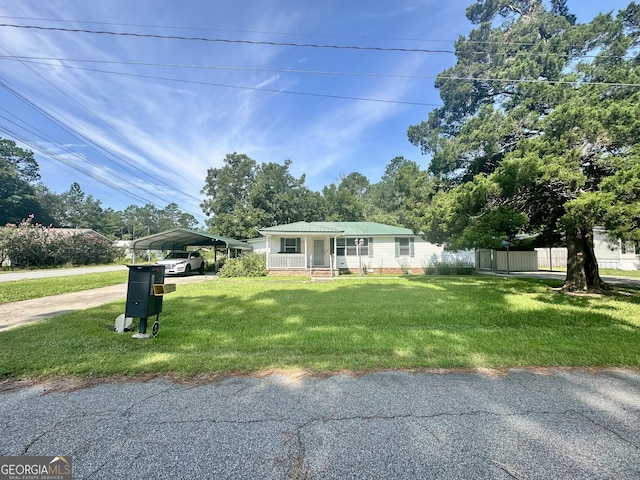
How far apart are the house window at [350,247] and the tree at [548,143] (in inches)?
269

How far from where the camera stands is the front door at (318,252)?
19.2m

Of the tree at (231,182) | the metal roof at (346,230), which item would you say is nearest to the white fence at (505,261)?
the metal roof at (346,230)

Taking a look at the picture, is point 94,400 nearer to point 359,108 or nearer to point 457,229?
point 457,229

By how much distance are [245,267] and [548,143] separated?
1392 centimetres

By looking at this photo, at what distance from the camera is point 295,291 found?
1038cm

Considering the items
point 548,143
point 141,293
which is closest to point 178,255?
point 141,293

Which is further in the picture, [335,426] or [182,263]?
[182,263]

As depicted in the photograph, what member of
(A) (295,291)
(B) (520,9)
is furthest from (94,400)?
(B) (520,9)

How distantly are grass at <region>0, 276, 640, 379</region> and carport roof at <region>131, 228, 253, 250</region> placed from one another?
9350 mm

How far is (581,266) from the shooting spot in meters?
10.1

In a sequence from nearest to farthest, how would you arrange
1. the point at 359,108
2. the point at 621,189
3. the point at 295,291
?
1. the point at 621,189
2. the point at 295,291
3. the point at 359,108

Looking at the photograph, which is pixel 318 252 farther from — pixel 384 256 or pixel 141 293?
pixel 141 293

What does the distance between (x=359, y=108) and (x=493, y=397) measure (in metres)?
12.5

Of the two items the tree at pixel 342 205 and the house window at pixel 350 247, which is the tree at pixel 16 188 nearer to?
the tree at pixel 342 205
